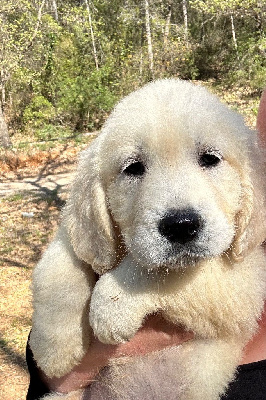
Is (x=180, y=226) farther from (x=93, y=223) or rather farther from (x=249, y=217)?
(x=93, y=223)

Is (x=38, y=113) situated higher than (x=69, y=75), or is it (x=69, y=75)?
(x=69, y=75)

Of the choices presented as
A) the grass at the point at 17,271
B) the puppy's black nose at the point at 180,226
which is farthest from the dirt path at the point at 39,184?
the puppy's black nose at the point at 180,226

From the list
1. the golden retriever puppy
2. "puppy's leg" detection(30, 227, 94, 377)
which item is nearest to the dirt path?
"puppy's leg" detection(30, 227, 94, 377)

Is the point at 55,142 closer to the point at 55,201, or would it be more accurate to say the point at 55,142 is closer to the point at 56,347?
the point at 55,201

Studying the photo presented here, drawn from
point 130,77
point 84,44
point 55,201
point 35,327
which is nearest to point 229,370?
point 35,327

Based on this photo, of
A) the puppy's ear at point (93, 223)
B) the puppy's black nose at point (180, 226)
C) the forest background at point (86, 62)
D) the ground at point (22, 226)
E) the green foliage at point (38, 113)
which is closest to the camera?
the puppy's black nose at point (180, 226)

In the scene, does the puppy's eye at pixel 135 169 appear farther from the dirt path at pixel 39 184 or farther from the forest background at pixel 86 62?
the forest background at pixel 86 62

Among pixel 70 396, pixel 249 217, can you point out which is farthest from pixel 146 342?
pixel 249 217
